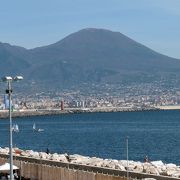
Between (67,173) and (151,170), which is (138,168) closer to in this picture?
(151,170)

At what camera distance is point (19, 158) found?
156ft

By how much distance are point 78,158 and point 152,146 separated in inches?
2059

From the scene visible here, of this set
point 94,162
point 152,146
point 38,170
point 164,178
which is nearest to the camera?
point 164,178

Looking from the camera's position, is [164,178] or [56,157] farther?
[56,157]

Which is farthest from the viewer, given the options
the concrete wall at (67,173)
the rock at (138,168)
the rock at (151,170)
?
the rock at (138,168)

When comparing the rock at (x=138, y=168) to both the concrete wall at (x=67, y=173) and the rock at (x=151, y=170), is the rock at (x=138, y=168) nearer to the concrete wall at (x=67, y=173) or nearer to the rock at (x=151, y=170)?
the rock at (x=151, y=170)

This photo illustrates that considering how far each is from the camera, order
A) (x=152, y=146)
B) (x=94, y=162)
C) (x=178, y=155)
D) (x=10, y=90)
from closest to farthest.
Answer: (x=10, y=90)
(x=94, y=162)
(x=178, y=155)
(x=152, y=146)

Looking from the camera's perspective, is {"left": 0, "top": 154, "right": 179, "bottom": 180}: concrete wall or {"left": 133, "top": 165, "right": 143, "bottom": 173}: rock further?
{"left": 133, "top": 165, "right": 143, "bottom": 173}: rock

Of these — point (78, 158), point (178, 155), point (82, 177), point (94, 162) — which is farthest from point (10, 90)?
point (178, 155)

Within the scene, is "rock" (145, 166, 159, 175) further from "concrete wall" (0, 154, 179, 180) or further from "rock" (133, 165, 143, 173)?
"concrete wall" (0, 154, 179, 180)

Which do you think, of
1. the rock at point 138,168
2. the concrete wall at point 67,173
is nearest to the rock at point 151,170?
the rock at point 138,168

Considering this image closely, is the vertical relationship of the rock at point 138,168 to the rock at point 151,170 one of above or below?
below

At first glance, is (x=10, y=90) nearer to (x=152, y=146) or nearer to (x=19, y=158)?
(x=19, y=158)

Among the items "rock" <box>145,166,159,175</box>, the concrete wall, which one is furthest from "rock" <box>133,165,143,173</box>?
the concrete wall
